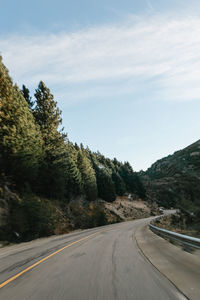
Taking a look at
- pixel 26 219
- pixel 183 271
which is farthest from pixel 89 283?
pixel 26 219

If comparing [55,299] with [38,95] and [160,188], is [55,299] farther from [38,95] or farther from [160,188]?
[160,188]

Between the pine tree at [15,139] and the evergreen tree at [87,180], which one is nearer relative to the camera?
the pine tree at [15,139]

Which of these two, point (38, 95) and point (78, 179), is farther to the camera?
point (78, 179)

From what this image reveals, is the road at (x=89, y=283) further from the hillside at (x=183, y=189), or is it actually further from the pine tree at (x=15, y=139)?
the hillside at (x=183, y=189)

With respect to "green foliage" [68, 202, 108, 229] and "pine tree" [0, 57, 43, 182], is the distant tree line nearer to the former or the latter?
"pine tree" [0, 57, 43, 182]

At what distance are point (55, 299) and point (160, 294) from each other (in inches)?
77.2

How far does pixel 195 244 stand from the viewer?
300 inches

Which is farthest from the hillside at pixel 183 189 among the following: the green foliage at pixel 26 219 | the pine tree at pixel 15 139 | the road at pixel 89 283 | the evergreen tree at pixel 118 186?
the pine tree at pixel 15 139

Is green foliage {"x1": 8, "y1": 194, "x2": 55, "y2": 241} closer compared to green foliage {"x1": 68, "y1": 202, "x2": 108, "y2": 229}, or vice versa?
green foliage {"x1": 8, "y1": 194, "x2": 55, "y2": 241}

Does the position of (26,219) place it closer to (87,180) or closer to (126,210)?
(87,180)

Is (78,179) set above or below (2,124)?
below

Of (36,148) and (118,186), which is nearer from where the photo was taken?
(36,148)

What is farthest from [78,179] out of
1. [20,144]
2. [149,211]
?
[149,211]

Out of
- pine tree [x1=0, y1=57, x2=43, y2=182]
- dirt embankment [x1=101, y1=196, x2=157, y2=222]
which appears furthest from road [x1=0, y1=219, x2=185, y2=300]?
dirt embankment [x1=101, y1=196, x2=157, y2=222]
